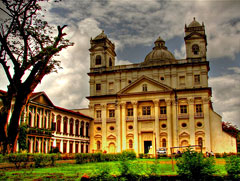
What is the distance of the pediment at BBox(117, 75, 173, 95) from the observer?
51356mm

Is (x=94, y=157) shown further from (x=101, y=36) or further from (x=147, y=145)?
(x=101, y=36)

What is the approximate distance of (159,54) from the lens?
58.1m

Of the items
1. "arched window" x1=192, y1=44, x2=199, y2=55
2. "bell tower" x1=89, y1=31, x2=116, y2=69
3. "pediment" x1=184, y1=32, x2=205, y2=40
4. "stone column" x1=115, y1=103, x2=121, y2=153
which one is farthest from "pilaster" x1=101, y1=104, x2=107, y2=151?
"pediment" x1=184, y1=32, x2=205, y2=40

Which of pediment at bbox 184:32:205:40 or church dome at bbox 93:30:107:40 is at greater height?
church dome at bbox 93:30:107:40

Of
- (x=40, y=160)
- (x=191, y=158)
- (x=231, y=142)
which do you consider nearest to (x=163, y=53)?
(x=231, y=142)

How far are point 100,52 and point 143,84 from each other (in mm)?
11179

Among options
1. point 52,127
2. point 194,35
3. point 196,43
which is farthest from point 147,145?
point 194,35

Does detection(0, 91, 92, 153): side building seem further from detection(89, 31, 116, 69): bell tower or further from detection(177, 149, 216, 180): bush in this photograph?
detection(177, 149, 216, 180): bush

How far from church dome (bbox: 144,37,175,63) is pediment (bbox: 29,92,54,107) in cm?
2277

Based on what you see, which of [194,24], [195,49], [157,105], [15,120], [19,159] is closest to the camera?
[15,120]

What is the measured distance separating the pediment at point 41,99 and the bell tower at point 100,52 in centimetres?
1856

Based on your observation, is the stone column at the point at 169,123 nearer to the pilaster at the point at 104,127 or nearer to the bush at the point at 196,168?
the pilaster at the point at 104,127

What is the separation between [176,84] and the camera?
51531mm

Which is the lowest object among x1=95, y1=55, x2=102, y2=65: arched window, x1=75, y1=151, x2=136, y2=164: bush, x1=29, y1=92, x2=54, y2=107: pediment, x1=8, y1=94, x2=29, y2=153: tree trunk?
x1=75, y1=151, x2=136, y2=164: bush
